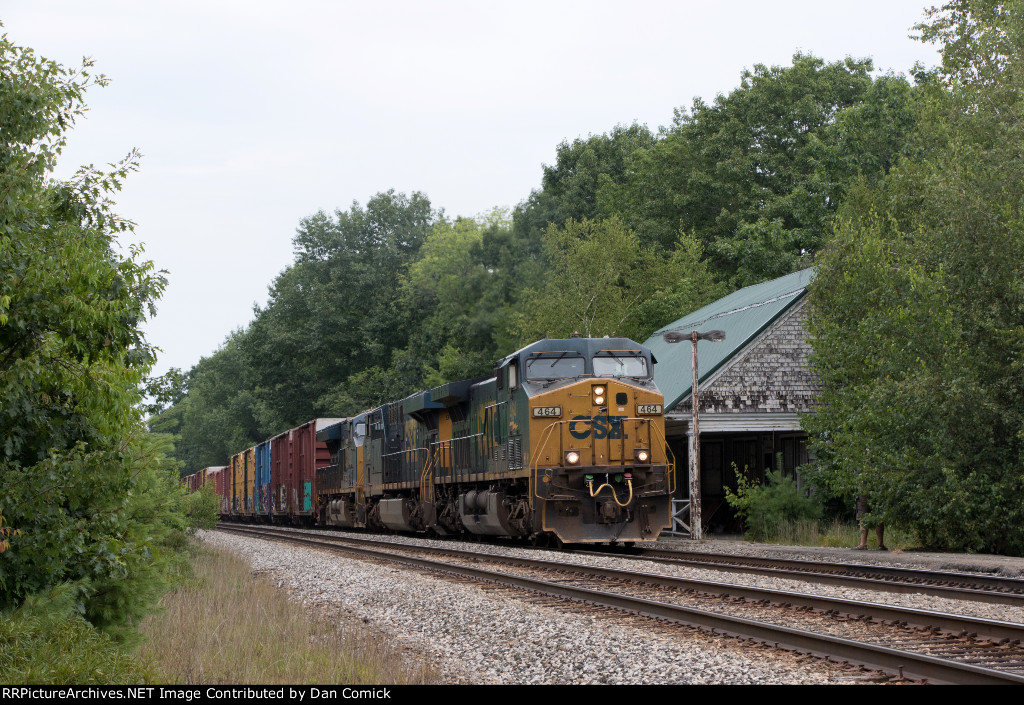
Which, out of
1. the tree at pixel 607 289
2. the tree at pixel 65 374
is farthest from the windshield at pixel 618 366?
the tree at pixel 607 289

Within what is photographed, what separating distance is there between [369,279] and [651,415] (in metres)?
59.0

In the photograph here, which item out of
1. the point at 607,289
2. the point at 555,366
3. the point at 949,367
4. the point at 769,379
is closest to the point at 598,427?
the point at 555,366

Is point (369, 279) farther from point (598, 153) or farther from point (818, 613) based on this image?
point (818, 613)

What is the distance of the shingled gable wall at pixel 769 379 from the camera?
1121 inches

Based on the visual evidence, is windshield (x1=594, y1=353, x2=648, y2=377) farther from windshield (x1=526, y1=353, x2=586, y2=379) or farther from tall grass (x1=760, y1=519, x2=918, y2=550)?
tall grass (x1=760, y1=519, x2=918, y2=550)

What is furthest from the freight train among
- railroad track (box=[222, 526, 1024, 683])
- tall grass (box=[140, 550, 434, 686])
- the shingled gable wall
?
tall grass (box=[140, 550, 434, 686])

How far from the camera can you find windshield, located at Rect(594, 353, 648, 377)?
20.0 meters

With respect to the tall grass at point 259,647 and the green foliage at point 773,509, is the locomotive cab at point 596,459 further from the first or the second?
the green foliage at point 773,509

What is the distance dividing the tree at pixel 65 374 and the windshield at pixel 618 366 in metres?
11.9

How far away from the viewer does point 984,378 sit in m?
19.5

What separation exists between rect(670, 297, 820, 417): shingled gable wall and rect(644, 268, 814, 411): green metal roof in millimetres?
248

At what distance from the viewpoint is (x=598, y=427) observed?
19.1m

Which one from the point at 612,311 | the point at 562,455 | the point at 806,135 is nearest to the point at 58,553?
the point at 562,455

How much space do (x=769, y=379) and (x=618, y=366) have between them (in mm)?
10138
